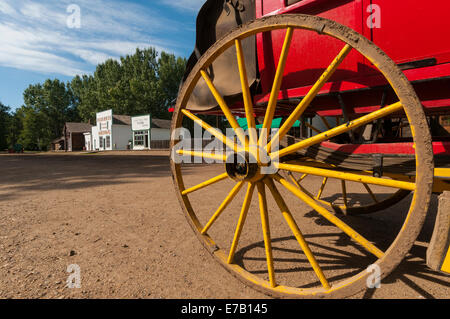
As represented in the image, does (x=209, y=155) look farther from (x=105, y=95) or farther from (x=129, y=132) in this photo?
(x=105, y=95)

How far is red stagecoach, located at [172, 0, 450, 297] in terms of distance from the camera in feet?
3.67

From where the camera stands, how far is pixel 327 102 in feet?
6.61

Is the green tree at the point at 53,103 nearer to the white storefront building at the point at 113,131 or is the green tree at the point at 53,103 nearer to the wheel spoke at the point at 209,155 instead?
the white storefront building at the point at 113,131

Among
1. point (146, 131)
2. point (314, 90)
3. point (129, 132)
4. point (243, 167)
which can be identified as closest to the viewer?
point (314, 90)

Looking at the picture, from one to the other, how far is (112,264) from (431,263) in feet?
7.32

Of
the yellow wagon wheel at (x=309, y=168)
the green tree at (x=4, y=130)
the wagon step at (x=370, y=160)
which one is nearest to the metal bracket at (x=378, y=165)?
the wagon step at (x=370, y=160)

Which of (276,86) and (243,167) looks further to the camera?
(243,167)

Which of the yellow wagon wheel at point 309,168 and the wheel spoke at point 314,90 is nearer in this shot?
the yellow wagon wheel at point 309,168

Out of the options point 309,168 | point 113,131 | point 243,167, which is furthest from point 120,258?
point 113,131

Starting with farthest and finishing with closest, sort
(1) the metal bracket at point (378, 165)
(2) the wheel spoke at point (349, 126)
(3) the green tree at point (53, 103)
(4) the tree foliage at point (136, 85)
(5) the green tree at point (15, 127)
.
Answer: (3) the green tree at point (53, 103)
(5) the green tree at point (15, 127)
(4) the tree foliage at point (136, 85)
(1) the metal bracket at point (378, 165)
(2) the wheel spoke at point (349, 126)

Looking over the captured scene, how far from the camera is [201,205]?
4270mm

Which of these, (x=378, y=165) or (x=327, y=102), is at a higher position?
(x=327, y=102)

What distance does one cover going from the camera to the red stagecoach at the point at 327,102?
112 centimetres

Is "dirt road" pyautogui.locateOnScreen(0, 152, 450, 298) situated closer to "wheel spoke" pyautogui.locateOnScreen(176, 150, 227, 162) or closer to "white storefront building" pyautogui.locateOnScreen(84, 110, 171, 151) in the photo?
"wheel spoke" pyautogui.locateOnScreen(176, 150, 227, 162)
